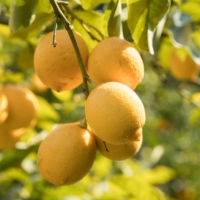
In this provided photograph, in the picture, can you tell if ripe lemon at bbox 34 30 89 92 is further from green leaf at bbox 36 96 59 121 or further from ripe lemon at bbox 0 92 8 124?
green leaf at bbox 36 96 59 121

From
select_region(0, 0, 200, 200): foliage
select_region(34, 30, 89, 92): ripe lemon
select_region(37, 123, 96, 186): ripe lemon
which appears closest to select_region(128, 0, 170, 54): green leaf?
select_region(0, 0, 200, 200): foliage

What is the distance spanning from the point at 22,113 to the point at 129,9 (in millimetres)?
438

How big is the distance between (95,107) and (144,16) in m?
0.24

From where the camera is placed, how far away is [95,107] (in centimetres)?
61

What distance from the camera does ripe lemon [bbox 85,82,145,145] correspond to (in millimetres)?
596

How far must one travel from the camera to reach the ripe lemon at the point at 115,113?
60 cm

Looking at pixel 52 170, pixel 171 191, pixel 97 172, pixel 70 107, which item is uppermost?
pixel 52 170

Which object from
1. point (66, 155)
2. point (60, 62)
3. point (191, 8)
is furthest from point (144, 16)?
point (191, 8)

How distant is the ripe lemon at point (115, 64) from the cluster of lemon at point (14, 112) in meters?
0.39

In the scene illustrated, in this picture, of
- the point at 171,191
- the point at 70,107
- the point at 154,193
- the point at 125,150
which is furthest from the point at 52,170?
the point at 171,191

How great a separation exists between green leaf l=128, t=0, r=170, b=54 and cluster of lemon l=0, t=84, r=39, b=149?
0.42 meters

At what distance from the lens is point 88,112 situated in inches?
24.5

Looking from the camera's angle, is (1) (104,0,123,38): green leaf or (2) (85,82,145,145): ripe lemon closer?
(2) (85,82,145,145): ripe lemon

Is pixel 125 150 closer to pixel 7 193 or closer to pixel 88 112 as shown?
pixel 88 112
